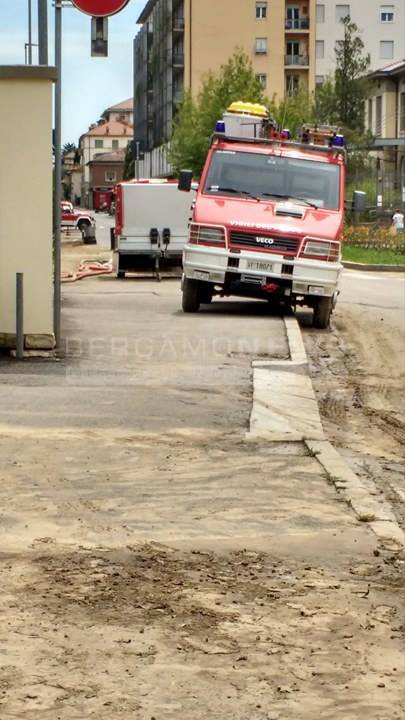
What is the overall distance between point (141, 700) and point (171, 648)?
0.58 m

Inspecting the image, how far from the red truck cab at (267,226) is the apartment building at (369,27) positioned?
97.1 metres

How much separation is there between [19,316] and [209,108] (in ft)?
205

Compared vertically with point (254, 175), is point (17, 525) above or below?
below

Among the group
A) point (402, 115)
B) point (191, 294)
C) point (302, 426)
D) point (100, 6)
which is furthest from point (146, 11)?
point (302, 426)

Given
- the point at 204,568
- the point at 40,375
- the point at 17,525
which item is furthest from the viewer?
the point at 40,375

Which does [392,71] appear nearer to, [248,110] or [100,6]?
[248,110]

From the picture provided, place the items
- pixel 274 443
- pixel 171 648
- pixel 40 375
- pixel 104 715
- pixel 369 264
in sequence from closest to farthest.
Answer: pixel 104 715 < pixel 171 648 < pixel 274 443 < pixel 40 375 < pixel 369 264

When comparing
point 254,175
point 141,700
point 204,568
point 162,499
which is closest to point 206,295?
point 254,175

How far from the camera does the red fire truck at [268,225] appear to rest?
20703 mm

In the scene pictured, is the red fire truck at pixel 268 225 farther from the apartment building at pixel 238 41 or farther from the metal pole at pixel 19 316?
the apartment building at pixel 238 41

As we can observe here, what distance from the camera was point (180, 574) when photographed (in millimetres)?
6344

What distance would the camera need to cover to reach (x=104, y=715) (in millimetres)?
4559

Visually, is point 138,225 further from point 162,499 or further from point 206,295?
point 162,499

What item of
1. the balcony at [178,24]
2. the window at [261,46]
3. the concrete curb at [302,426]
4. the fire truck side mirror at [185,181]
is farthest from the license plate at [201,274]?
the balcony at [178,24]
